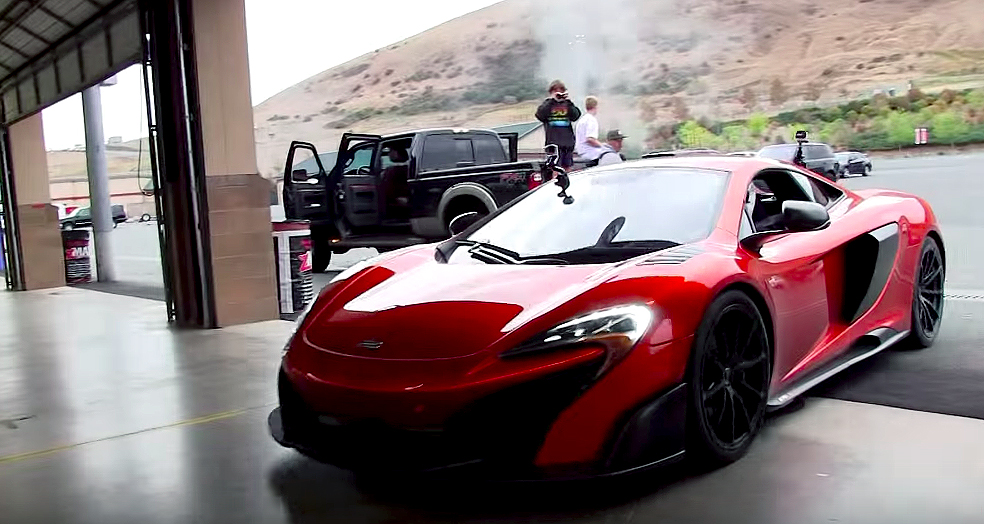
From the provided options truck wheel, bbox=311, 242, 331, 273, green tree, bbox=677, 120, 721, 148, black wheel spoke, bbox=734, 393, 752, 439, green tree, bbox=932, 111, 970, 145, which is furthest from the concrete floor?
truck wheel, bbox=311, 242, 331, 273

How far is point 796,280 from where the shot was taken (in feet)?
10.8

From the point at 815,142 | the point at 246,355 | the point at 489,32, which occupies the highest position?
the point at 489,32

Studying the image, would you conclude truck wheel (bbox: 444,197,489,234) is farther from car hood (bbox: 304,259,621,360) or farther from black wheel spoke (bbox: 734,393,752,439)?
black wheel spoke (bbox: 734,393,752,439)

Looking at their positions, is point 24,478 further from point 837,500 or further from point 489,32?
point 489,32

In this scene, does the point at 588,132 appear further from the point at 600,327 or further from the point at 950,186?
the point at 600,327

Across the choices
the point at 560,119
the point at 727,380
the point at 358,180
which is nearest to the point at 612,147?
the point at 560,119

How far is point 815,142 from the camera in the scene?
7.80 meters

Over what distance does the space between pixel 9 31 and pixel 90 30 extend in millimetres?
2278

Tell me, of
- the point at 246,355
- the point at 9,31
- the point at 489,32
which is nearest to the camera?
the point at 246,355

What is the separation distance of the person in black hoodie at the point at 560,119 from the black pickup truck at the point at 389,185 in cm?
66

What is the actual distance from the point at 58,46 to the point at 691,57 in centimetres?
819

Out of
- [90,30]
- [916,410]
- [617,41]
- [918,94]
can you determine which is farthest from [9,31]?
[916,410]

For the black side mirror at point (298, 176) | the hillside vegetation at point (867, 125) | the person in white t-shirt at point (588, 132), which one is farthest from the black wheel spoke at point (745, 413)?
the black side mirror at point (298, 176)

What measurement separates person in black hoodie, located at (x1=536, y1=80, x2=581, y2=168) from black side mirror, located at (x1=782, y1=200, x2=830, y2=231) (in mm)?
5717
